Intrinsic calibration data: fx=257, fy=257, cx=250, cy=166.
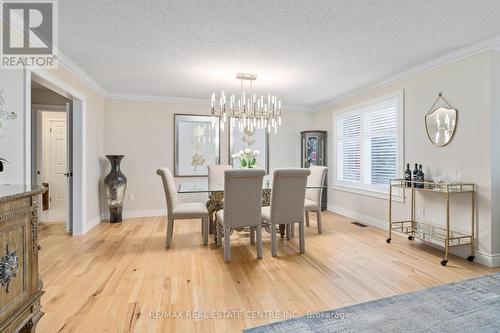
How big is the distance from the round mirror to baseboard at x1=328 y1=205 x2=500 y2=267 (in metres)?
1.31

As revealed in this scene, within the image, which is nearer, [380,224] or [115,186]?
[380,224]

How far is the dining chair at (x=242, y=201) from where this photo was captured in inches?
110

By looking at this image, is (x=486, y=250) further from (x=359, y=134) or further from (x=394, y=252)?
(x=359, y=134)

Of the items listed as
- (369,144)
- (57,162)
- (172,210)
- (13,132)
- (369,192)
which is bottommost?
(172,210)

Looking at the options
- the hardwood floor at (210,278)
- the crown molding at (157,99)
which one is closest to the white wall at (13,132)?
the hardwood floor at (210,278)

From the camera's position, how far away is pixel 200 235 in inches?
155

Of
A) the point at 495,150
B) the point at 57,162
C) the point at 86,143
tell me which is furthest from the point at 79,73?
the point at 495,150

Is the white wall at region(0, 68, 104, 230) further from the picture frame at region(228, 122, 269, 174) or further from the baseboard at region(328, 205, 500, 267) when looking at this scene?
the baseboard at region(328, 205, 500, 267)

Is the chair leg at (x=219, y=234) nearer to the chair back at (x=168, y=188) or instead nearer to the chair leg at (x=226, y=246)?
the chair leg at (x=226, y=246)

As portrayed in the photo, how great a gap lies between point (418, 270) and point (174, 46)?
3521mm

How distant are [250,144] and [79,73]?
3.25 m

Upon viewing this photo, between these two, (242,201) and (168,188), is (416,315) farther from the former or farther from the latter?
(168,188)

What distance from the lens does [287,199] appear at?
309 cm

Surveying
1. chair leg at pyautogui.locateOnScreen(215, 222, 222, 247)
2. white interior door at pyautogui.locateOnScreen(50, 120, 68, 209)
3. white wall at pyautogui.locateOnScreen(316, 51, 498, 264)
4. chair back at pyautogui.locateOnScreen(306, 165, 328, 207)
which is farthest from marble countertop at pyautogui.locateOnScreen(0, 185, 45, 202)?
white interior door at pyautogui.locateOnScreen(50, 120, 68, 209)
